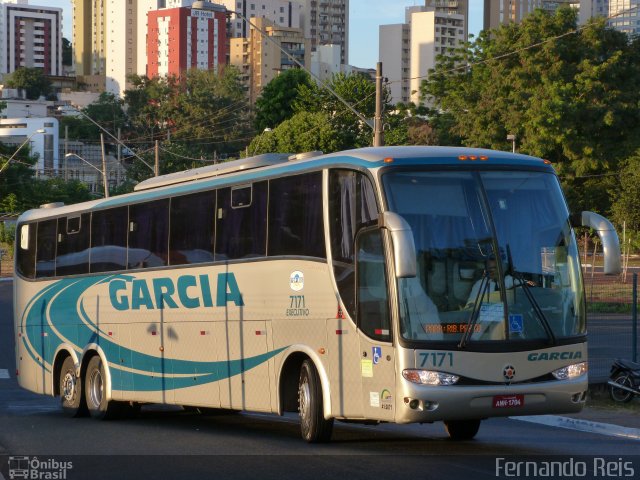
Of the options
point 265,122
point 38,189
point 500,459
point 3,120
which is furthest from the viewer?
point 3,120

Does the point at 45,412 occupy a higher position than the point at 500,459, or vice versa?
the point at 500,459

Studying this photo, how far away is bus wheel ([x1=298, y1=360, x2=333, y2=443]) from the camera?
43.7 ft

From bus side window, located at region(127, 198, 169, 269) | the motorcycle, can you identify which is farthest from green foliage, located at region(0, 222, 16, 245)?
the motorcycle

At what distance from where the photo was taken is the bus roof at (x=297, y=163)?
12852mm

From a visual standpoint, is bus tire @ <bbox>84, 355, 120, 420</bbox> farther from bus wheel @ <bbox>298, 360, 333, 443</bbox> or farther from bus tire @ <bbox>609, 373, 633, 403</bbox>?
bus tire @ <bbox>609, 373, 633, 403</bbox>

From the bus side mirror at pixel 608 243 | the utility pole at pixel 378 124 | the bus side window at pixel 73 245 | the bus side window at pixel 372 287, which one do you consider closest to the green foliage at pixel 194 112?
the utility pole at pixel 378 124

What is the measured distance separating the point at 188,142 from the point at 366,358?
129833mm

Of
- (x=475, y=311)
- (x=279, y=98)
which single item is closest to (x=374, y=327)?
(x=475, y=311)

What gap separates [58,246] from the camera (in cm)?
2078

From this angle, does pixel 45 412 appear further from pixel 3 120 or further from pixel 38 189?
pixel 3 120

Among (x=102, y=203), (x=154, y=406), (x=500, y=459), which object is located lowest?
(x=154, y=406)

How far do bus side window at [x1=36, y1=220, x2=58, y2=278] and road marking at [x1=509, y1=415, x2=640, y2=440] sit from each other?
815 cm

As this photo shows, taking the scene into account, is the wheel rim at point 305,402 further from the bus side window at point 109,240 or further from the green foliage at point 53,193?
the green foliage at point 53,193

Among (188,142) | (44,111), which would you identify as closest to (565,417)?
(188,142)
